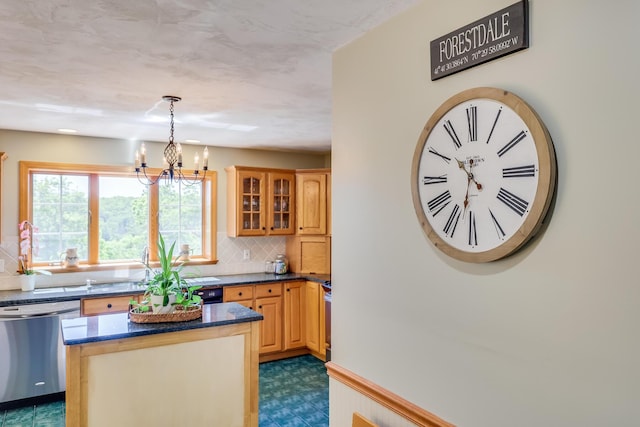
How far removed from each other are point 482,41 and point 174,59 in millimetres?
1561

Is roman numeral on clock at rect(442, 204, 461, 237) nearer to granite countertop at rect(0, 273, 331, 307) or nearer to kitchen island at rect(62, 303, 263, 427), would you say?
kitchen island at rect(62, 303, 263, 427)

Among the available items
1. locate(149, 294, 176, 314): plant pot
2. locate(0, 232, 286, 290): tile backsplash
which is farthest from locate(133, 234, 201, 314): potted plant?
locate(0, 232, 286, 290): tile backsplash

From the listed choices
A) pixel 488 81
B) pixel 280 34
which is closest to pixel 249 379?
pixel 280 34

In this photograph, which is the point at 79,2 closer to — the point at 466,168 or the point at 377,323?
the point at 466,168

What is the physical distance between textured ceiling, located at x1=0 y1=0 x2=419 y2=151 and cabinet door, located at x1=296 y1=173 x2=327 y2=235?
56.7 inches

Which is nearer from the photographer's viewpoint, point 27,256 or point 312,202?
point 27,256

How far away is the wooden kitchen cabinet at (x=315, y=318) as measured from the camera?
16.5 ft

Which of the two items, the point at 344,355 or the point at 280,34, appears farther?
the point at 344,355

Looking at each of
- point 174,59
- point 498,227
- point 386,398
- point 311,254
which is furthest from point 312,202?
point 498,227

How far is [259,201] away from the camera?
538cm

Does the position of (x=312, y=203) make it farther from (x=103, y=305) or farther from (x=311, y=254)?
(x=103, y=305)

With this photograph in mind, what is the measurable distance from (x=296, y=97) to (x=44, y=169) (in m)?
2.91

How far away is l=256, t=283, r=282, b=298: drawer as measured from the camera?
5008 mm

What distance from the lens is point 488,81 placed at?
148 centimetres
